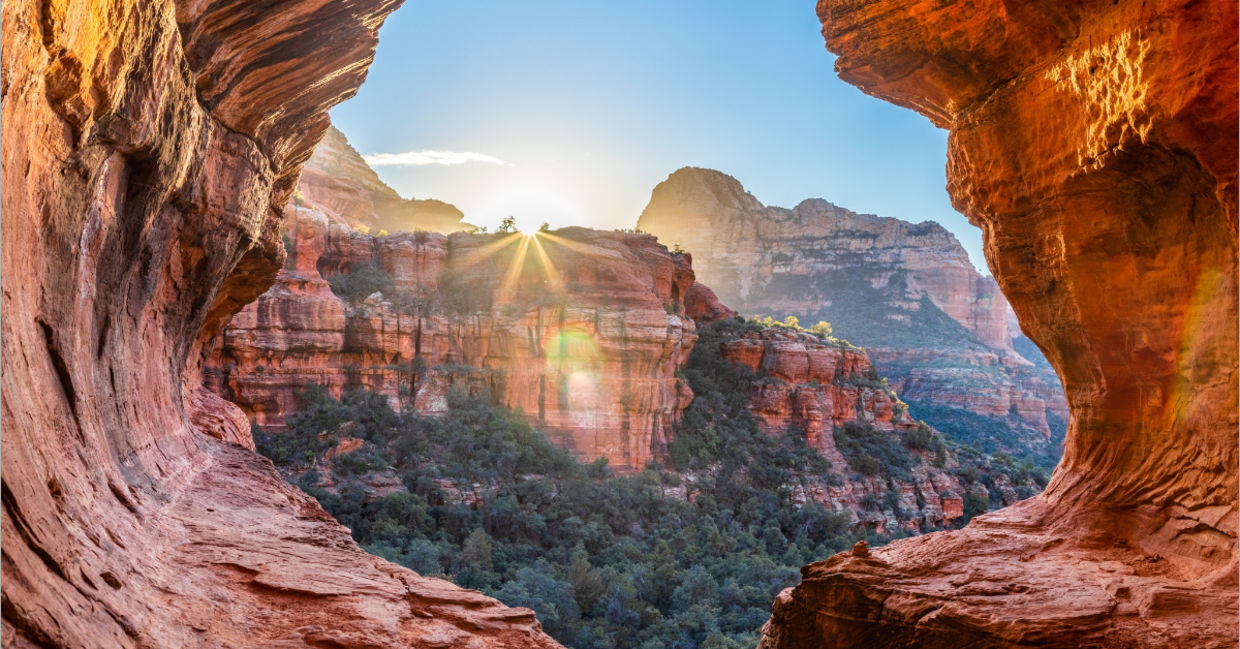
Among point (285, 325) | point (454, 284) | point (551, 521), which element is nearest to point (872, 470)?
point (551, 521)

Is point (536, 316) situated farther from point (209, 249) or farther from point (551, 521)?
point (209, 249)

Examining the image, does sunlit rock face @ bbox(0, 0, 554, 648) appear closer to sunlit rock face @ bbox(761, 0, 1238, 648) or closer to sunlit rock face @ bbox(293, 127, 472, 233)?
sunlit rock face @ bbox(761, 0, 1238, 648)

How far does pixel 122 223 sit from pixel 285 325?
2478cm

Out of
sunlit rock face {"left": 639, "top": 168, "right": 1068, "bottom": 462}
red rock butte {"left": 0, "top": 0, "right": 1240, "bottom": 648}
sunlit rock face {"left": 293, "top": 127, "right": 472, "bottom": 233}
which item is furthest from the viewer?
sunlit rock face {"left": 639, "top": 168, "right": 1068, "bottom": 462}

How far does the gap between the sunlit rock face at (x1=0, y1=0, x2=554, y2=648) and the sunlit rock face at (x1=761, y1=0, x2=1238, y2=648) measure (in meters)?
4.17

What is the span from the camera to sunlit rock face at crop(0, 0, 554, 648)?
12.5 feet

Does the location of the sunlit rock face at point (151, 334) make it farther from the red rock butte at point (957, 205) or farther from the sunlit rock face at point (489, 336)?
the sunlit rock face at point (489, 336)

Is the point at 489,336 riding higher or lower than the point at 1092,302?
lower

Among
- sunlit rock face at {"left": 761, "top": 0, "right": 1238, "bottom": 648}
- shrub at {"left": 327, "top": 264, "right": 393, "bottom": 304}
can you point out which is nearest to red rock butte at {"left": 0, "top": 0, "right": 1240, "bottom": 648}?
sunlit rock face at {"left": 761, "top": 0, "right": 1238, "bottom": 648}

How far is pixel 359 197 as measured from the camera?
181 ft

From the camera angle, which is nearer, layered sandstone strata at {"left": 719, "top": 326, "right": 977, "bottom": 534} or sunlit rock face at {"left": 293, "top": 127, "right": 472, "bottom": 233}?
layered sandstone strata at {"left": 719, "top": 326, "right": 977, "bottom": 534}

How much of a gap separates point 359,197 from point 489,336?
28225mm

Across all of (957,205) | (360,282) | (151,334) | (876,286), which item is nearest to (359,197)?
(360,282)

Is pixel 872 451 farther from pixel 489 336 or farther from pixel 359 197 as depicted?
pixel 359 197
